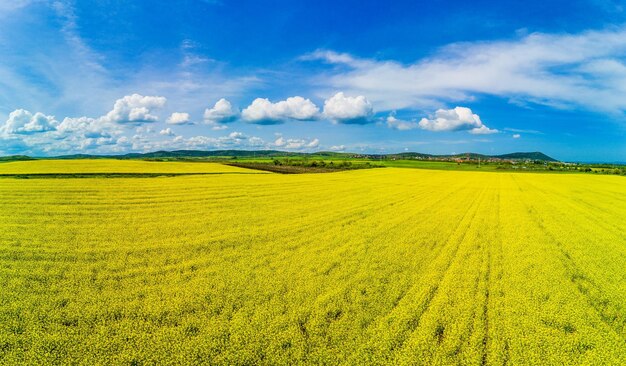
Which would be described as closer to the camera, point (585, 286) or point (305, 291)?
point (305, 291)

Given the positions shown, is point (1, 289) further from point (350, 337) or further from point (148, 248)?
point (350, 337)

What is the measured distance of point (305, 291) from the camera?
7.45 m

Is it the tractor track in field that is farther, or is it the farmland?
the tractor track in field

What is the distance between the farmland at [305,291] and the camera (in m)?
5.38

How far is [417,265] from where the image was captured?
929cm

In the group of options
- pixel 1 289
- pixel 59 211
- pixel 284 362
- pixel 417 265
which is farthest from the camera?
pixel 59 211

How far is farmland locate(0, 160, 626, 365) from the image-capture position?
5.38 metres

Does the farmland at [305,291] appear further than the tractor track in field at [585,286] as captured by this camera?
No

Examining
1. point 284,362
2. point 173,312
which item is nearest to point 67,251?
point 173,312

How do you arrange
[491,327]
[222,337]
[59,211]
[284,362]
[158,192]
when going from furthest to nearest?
[158,192] < [59,211] < [491,327] < [222,337] < [284,362]

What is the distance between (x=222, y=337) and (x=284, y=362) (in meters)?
1.28

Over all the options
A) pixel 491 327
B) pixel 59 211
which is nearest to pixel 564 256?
pixel 491 327

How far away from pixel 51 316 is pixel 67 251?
454 cm

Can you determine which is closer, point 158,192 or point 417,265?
point 417,265
